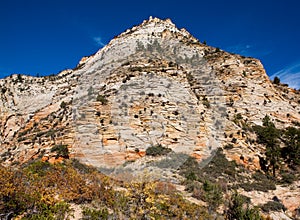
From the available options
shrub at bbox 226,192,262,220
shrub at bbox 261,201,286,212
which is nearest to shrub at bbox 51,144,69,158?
shrub at bbox 226,192,262,220

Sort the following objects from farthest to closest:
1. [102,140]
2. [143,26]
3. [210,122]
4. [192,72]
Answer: [143,26]
[192,72]
[210,122]
[102,140]

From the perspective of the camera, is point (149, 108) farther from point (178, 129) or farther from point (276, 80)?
point (276, 80)

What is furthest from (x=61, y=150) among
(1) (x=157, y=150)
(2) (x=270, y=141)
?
(2) (x=270, y=141)

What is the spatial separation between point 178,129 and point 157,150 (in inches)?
143

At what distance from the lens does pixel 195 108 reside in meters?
23.1

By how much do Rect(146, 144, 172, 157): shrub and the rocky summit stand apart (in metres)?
0.08

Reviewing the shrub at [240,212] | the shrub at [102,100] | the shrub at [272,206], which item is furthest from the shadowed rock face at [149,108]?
the shrub at [240,212]

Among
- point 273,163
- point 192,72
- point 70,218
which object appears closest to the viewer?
point 70,218

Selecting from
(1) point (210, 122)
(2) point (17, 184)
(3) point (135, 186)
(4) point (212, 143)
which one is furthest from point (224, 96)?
(2) point (17, 184)

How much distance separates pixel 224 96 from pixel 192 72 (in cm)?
592

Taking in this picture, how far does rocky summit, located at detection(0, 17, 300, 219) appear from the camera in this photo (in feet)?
52.1

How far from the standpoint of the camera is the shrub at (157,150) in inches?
675

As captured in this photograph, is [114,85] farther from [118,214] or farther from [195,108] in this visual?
[118,214]

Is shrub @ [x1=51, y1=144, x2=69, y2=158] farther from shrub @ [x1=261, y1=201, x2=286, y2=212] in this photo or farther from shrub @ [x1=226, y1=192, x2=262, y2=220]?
shrub @ [x1=261, y1=201, x2=286, y2=212]
